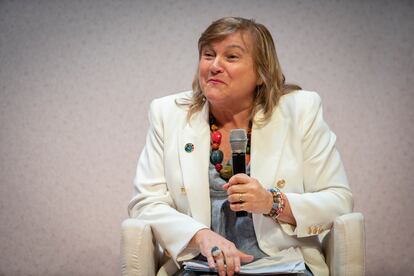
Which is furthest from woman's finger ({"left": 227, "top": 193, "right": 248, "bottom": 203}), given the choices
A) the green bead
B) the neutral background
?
the neutral background

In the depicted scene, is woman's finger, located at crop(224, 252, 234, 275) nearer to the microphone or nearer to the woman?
the woman

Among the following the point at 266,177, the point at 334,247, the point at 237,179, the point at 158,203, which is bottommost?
the point at 334,247

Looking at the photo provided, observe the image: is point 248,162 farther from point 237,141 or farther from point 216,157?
point 237,141

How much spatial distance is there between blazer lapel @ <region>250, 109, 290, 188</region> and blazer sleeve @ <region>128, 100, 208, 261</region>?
1.09 feet

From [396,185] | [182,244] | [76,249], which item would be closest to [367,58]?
[396,185]

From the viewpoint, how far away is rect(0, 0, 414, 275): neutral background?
352cm

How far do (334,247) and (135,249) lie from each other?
776 mm

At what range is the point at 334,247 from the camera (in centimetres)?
211

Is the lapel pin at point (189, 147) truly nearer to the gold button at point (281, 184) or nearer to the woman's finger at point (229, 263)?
the gold button at point (281, 184)

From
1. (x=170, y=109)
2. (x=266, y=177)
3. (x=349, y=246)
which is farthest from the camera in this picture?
(x=170, y=109)

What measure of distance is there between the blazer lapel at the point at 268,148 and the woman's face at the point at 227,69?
0.17m

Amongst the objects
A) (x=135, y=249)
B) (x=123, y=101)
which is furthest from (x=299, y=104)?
(x=123, y=101)

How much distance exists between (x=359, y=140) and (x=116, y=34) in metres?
1.75

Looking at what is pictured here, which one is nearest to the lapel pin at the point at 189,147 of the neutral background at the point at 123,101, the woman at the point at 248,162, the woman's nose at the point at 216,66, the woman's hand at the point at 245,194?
the woman at the point at 248,162
